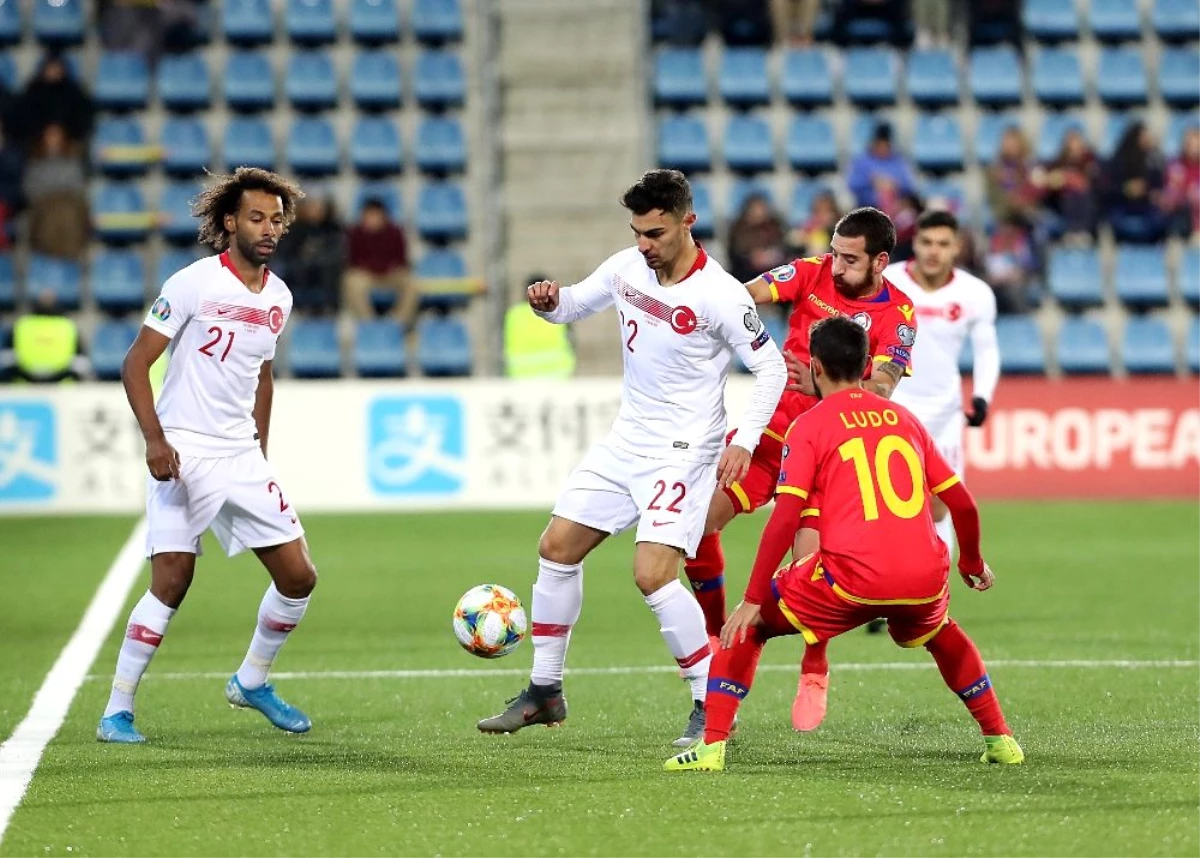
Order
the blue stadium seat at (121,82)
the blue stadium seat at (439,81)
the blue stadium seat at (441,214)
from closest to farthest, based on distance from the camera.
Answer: the blue stadium seat at (441,214) < the blue stadium seat at (121,82) < the blue stadium seat at (439,81)

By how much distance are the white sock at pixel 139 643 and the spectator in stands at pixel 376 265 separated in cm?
1219

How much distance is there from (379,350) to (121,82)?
459cm

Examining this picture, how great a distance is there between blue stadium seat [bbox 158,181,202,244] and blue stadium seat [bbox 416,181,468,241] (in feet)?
7.49

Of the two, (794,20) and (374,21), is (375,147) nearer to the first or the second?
(374,21)

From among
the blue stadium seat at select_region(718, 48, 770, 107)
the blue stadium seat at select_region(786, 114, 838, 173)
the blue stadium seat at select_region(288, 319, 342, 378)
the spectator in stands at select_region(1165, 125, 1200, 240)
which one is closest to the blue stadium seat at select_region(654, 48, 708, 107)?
the blue stadium seat at select_region(718, 48, 770, 107)

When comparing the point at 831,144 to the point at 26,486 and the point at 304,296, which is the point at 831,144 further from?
the point at 26,486

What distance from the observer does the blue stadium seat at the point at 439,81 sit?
2175 cm

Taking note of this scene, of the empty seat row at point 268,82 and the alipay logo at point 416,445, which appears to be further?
the empty seat row at point 268,82

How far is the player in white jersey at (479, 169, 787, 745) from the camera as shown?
6977mm

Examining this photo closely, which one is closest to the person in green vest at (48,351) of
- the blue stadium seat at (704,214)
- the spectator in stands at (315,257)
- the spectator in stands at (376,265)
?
the spectator in stands at (315,257)

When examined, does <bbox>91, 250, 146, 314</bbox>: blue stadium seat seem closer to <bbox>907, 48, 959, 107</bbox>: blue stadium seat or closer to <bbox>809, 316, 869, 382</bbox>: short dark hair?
<bbox>907, 48, 959, 107</bbox>: blue stadium seat

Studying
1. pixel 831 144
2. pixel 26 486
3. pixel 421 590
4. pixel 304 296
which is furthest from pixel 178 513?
pixel 831 144

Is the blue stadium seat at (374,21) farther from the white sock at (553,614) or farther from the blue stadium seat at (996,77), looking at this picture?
the white sock at (553,614)

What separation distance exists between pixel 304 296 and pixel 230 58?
3.78 m
